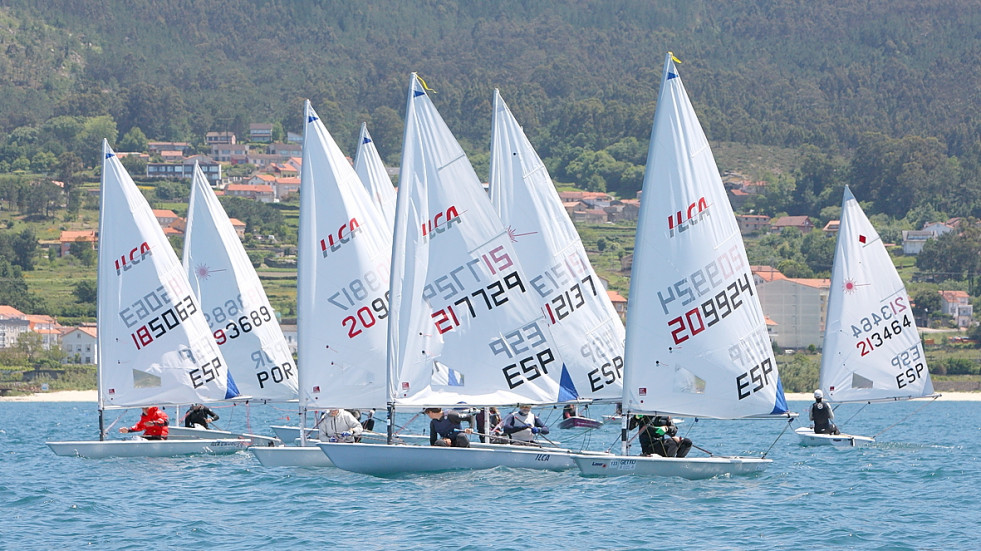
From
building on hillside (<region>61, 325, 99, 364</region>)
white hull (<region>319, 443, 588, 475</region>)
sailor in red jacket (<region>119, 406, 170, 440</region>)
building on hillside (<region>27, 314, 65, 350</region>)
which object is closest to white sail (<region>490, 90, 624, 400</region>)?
white hull (<region>319, 443, 588, 475</region>)

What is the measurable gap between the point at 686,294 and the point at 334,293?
21.9 ft

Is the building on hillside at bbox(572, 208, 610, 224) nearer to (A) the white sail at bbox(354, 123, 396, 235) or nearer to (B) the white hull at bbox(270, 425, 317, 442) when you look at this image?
(A) the white sail at bbox(354, 123, 396, 235)

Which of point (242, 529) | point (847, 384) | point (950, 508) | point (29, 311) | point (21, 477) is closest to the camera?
point (242, 529)

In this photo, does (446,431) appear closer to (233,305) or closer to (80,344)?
(233,305)

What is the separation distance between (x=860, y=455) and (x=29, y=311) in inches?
3736

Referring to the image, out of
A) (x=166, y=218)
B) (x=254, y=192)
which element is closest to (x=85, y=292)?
(x=166, y=218)

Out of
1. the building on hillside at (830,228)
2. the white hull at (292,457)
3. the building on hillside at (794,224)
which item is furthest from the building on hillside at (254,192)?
the white hull at (292,457)

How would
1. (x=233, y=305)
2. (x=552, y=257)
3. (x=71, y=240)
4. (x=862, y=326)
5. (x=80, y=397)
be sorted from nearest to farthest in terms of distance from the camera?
(x=552, y=257) < (x=233, y=305) < (x=862, y=326) < (x=80, y=397) < (x=71, y=240)

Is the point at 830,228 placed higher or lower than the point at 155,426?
higher

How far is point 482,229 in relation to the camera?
24375 millimetres

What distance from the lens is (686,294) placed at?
23.4 m

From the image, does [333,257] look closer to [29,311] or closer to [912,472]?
[912,472]

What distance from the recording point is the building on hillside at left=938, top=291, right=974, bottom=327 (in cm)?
11819

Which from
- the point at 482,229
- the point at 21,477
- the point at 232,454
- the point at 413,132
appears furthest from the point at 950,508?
the point at 21,477
